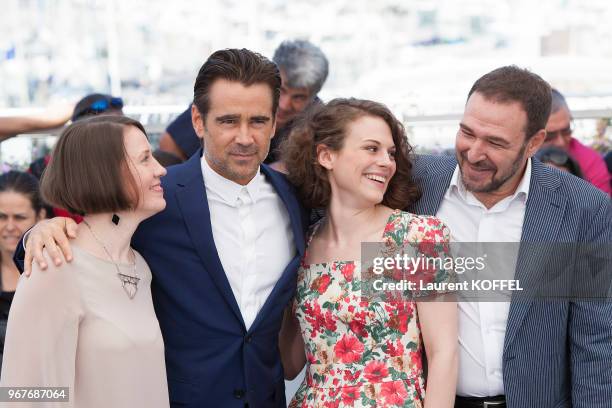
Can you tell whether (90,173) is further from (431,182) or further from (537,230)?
(537,230)

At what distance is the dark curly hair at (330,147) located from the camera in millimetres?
2490

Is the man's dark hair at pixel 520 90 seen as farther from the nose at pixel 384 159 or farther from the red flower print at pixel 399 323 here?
the red flower print at pixel 399 323

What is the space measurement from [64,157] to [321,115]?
863mm

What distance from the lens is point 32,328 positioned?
6.43 feet

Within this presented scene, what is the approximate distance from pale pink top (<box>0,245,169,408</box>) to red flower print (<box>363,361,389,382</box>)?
0.60 m

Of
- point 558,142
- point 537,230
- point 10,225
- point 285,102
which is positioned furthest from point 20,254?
point 558,142

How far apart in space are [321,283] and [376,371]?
33cm

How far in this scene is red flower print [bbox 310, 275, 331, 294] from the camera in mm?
2412

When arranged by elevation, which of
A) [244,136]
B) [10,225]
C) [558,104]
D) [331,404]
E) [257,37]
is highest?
[257,37]

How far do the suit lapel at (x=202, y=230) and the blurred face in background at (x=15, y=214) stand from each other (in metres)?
1.45

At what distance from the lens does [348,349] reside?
2348 millimetres

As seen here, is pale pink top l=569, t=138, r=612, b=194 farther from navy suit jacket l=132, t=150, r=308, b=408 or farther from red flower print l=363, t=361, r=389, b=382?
navy suit jacket l=132, t=150, r=308, b=408

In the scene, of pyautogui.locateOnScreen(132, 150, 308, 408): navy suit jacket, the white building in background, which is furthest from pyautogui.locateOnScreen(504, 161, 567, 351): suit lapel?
the white building in background

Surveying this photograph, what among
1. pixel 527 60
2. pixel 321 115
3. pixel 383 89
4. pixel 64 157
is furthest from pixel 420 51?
pixel 64 157
